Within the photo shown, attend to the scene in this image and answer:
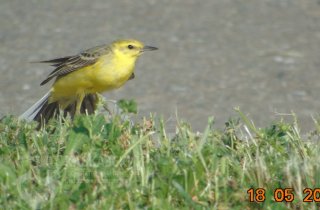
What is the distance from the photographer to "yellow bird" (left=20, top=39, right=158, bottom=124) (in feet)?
25.7

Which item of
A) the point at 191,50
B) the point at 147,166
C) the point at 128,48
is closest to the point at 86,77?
the point at 128,48

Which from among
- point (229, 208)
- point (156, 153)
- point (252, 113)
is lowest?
point (229, 208)

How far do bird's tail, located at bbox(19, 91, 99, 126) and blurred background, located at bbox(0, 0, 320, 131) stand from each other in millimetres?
1011

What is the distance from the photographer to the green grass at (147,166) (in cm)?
515

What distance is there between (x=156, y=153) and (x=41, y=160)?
2.24ft

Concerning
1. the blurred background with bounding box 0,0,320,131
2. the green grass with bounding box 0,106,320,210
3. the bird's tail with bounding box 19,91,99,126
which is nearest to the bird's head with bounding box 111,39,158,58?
the bird's tail with bounding box 19,91,99,126

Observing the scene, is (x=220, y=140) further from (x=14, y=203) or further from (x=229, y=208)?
(x=14, y=203)

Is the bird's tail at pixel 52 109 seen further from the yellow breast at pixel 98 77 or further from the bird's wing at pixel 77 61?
the bird's wing at pixel 77 61

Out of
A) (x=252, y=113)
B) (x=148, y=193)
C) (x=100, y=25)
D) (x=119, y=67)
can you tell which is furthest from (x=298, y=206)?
(x=100, y=25)

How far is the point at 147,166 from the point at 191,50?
5.87m

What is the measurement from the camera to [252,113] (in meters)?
9.60

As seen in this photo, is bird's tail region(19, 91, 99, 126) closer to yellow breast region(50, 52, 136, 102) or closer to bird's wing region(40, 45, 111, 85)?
yellow breast region(50, 52, 136, 102)

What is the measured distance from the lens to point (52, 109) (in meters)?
8.18


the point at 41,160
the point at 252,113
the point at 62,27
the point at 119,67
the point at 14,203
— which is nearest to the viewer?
the point at 14,203
